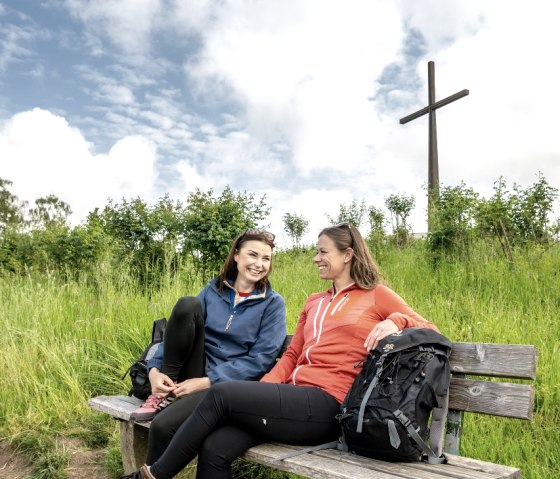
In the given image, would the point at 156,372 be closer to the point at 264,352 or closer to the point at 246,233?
the point at 264,352

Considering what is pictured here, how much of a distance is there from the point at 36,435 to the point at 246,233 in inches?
89.7

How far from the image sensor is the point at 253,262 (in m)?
3.27

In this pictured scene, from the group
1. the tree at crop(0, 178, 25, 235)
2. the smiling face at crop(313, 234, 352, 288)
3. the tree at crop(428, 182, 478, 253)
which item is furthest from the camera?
the tree at crop(0, 178, 25, 235)

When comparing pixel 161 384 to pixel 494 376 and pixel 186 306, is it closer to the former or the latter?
pixel 186 306

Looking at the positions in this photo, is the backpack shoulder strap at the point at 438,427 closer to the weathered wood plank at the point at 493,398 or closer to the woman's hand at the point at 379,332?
the weathered wood plank at the point at 493,398

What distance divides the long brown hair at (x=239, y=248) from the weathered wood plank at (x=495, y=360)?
116 centimetres

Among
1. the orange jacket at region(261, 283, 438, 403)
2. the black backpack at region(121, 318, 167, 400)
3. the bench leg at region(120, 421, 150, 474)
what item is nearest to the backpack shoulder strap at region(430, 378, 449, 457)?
the orange jacket at region(261, 283, 438, 403)

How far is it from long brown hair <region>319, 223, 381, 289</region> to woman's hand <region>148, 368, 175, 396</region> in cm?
108

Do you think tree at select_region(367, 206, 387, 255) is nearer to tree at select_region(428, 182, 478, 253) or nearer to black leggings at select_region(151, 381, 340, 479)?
tree at select_region(428, 182, 478, 253)

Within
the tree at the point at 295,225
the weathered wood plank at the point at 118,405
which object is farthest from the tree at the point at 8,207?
the weathered wood plank at the point at 118,405

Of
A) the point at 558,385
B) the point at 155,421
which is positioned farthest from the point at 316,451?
the point at 558,385

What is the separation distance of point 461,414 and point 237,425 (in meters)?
0.98

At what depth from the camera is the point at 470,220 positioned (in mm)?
7320

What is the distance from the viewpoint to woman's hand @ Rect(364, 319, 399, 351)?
2.47 meters
